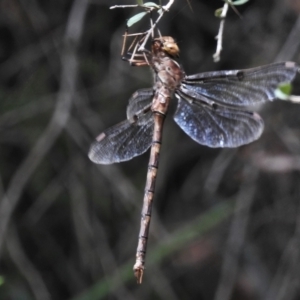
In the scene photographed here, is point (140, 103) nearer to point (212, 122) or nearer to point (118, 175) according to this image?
point (212, 122)

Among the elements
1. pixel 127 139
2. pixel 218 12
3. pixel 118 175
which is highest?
pixel 118 175

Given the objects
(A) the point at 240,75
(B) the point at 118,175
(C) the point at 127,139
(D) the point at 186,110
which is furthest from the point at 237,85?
(B) the point at 118,175

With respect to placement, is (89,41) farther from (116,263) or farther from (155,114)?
(155,114)

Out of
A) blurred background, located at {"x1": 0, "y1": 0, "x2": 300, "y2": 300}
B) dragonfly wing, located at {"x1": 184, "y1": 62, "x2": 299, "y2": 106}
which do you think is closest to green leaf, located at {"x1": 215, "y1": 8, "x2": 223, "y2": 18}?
dragonfly wing, located at {"x1": 184, "y1": 62, "x2": 299, "y2": 106}

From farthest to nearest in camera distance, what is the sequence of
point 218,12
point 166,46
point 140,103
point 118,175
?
point 118,175, point 140,103, point 166,46, point 218,12

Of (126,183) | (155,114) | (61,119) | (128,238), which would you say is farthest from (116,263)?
(155,114)

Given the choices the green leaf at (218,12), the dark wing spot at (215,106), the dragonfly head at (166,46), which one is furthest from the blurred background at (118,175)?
the green leaf at (218,12)

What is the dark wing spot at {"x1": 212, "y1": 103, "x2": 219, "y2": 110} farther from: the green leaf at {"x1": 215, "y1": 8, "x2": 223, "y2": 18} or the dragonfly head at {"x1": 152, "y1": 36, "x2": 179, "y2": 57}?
the green leaf at {"x1": 215, "y1": 8, "x2": 223, "y2": 18}

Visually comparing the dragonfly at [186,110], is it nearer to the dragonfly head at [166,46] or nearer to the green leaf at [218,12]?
the dragonfly head at [166,46]
